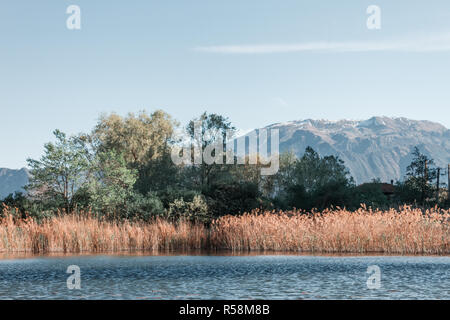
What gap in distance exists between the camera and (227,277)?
14.1 m

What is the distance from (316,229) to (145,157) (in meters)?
35.4

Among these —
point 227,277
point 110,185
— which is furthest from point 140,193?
point 227,277

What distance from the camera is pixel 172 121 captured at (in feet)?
200

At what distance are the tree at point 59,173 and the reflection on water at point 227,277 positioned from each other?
8.95 metres

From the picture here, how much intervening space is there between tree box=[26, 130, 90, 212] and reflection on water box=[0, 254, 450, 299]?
8.95 m

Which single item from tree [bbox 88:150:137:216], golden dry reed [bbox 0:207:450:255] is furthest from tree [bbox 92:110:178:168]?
golden dry reed [bbox 0:207:450:255]

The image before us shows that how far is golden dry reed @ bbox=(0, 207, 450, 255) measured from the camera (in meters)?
20.9

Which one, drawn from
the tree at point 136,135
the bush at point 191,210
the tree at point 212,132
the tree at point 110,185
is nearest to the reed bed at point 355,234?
the bush at point 191,210

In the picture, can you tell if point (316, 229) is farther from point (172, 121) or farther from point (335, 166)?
point (172, 121)

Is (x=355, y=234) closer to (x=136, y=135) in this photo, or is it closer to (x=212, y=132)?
(x=212, y=132)

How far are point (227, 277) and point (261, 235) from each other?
8378mm

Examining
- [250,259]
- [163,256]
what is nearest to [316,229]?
[250,259]
